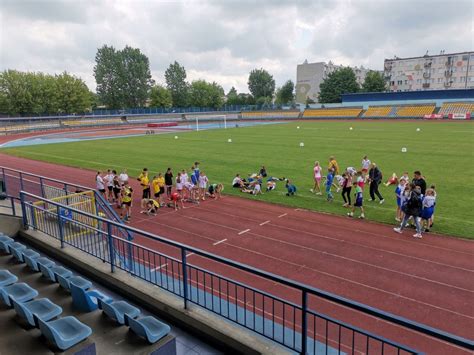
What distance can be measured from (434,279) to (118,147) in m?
33.5

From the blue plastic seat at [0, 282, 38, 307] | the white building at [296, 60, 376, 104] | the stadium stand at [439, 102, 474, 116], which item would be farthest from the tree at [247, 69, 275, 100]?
the blue plastic seat at [0, 282, 38, 307]

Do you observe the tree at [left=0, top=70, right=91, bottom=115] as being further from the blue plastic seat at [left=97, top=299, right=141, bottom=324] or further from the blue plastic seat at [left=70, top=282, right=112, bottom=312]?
the blue plastic seat at [left=97, top=299, right=141, bottom=324]

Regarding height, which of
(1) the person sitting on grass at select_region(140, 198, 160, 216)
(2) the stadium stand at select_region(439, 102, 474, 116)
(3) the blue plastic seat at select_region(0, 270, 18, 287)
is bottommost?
(1) the person sitting on grass at select_region(140, 198, 160, 216)

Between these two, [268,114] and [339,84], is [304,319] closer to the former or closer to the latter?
[268,114]

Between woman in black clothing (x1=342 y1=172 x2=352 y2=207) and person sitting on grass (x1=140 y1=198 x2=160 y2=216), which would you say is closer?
person sitting on grass (x1=140 y1=198 x2=160 y2=216)

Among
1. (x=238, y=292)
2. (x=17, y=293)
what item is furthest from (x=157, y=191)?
(x=17, y=293)

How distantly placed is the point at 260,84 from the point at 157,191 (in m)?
118

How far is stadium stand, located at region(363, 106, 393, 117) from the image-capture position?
75469mm

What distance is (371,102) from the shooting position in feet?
267

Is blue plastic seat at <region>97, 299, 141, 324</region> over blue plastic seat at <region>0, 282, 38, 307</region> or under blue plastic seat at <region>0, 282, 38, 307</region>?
under

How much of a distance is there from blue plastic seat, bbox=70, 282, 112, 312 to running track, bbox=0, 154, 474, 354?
13.4ft

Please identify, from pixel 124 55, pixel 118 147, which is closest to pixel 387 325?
pixel 118 147

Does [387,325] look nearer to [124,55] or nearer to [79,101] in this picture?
[79,101]

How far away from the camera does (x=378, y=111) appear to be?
7688cm
